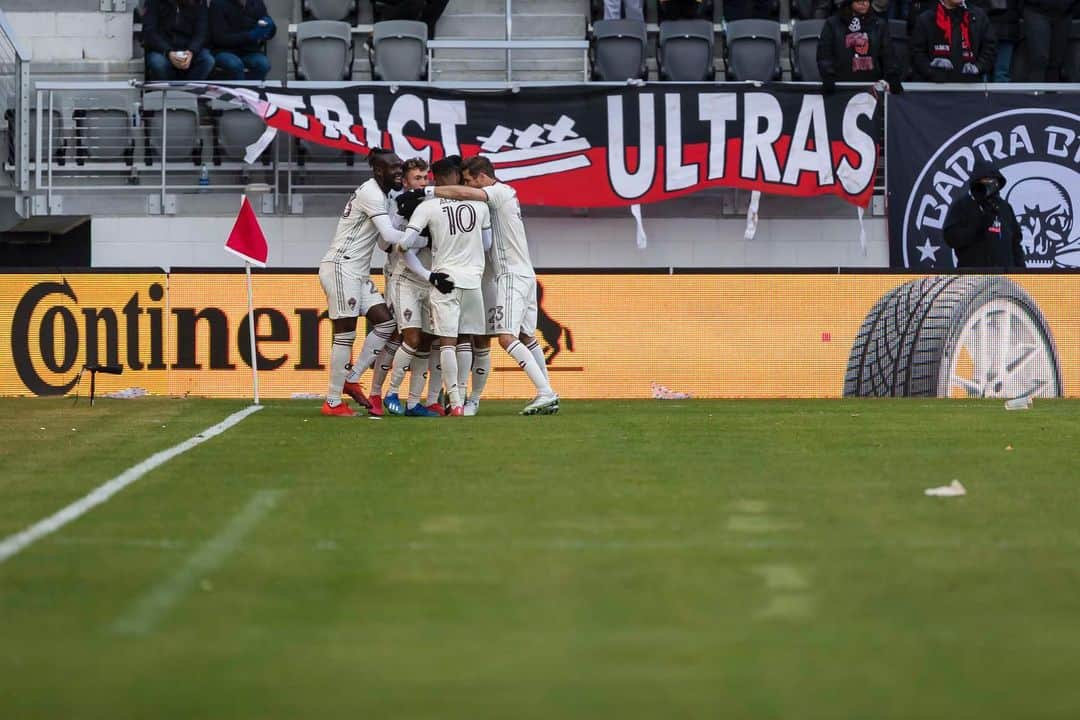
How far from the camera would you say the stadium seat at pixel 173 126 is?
22.0 metres

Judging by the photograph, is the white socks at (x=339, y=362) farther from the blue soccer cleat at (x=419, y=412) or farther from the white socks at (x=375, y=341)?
the blue soccer cleat at (x=419, y=412)

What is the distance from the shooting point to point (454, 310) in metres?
13.8

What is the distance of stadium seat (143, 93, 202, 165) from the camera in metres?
22.0

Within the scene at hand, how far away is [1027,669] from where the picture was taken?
181 inches

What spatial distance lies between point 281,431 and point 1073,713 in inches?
357

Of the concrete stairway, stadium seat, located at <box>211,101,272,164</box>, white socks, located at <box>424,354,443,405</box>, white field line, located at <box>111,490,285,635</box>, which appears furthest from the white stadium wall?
white field line, located at <box>111,490,285,635</box>

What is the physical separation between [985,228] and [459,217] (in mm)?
8738

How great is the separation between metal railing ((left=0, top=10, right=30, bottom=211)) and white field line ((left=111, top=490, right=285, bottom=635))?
1454 centimetres

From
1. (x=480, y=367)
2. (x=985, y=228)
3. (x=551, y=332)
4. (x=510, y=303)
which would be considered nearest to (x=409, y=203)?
(x=510, y=303)

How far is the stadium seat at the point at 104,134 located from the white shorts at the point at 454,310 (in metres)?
9.14

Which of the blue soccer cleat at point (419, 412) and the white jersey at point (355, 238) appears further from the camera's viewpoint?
the blue soccer cleat at point (419, 412)

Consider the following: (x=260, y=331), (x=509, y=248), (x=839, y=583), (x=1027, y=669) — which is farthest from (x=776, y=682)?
(x=260, y=331)

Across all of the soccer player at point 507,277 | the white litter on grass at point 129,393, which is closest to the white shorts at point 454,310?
the soccer player at point 507,277

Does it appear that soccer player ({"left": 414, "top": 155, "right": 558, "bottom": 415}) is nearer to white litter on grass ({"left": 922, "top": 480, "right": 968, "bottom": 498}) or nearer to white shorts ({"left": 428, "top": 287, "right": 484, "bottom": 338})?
white shorts ({"left": 428, "top": 287, "right": 484, "bottom": 338})
